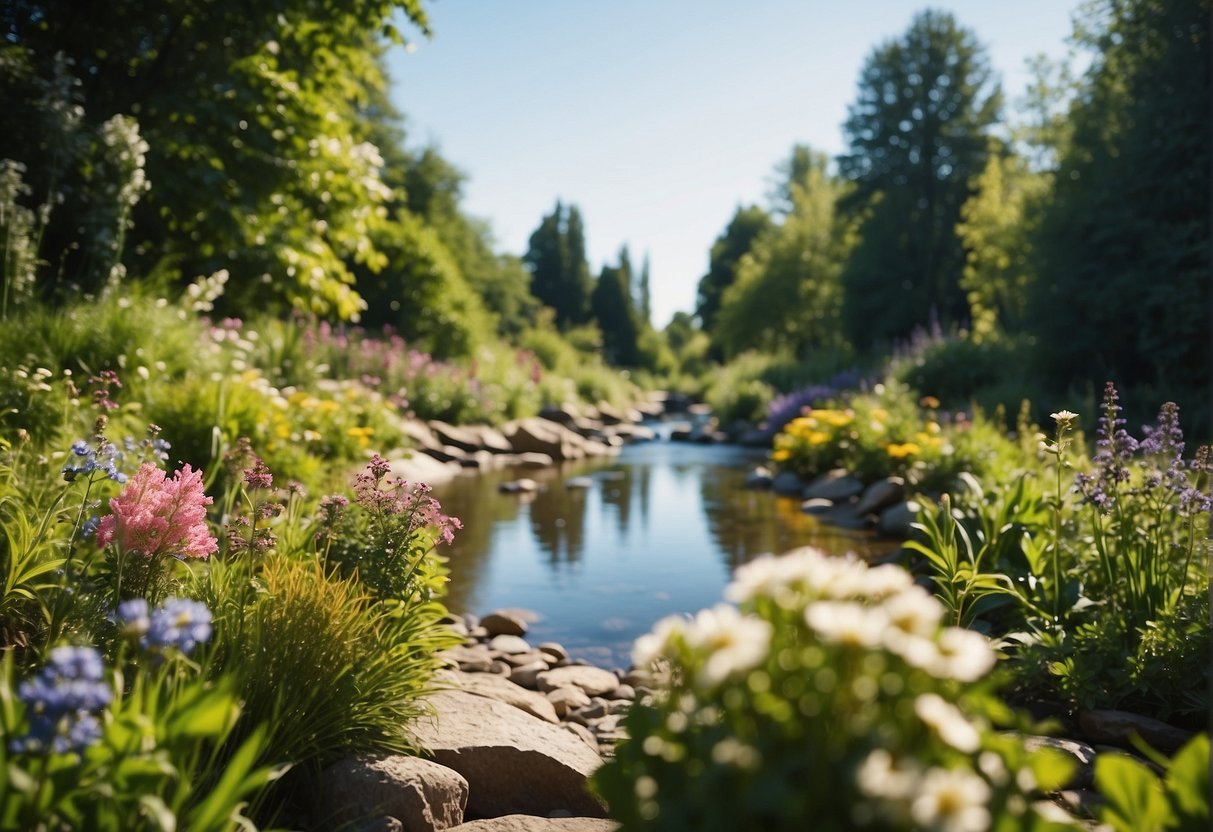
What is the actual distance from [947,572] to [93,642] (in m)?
2.94

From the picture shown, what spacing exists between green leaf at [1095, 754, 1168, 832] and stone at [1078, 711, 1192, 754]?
5.49 ft

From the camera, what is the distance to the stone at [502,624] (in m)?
5.00

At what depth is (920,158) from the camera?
91.4 feet

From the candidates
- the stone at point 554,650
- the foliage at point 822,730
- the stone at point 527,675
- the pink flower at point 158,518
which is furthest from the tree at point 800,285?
the foliage at point 822,730

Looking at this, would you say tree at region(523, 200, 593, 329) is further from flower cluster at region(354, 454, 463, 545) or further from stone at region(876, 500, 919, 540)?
flower cluster at region(354, 454, 463, 545)

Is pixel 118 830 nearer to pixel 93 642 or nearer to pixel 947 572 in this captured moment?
pixel 93 642

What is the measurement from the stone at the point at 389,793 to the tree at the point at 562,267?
1837 inches

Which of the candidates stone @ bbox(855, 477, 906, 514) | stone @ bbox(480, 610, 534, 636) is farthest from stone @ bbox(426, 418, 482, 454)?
stone @ bbox(480, 610, 534, 636)

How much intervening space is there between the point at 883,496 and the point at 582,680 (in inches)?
197

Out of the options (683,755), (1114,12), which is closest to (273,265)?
(683,755)

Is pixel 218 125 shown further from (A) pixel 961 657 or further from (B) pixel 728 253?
(B) pixel 728 253

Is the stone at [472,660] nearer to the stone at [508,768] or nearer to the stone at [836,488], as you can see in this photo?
the stone at [508,768]

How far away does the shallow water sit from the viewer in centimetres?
564

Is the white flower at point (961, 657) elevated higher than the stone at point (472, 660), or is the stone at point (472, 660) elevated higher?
the white flower at point (961, 657)
